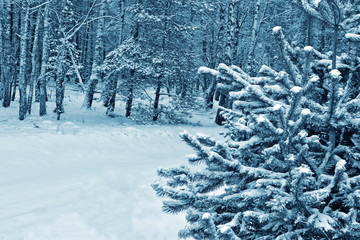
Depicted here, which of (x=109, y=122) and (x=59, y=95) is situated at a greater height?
(x=59, y=95)

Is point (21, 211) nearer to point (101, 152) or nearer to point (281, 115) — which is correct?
point (281, 115)

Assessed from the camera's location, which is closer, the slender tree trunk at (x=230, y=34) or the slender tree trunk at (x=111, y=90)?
the slender tree trunk at (x=111, y=90)

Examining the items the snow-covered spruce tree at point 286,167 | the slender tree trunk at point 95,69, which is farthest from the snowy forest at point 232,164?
the slender tree trunk at point 95,69

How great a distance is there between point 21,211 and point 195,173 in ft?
11.4

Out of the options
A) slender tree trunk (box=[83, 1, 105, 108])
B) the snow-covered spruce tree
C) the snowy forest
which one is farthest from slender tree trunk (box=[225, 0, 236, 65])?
the snow-covered spruce tree

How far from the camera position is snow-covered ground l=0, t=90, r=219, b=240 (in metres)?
4.55

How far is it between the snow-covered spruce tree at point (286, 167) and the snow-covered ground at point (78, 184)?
7.56 feet

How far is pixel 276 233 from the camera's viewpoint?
2.49 m

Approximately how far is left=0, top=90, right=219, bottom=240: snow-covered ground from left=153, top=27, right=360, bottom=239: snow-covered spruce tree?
7.56 feet

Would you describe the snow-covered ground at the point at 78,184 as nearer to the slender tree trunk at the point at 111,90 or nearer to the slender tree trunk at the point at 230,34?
the slender tree trunk at the point at 111,90

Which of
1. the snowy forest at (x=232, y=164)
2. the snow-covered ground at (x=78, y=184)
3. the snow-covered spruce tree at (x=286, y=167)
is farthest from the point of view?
the snow-covered ground at (x=78, y=184)

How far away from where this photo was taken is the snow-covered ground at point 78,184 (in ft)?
14.9

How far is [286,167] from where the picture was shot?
2457 mm

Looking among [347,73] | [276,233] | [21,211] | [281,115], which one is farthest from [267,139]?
[21,211]
